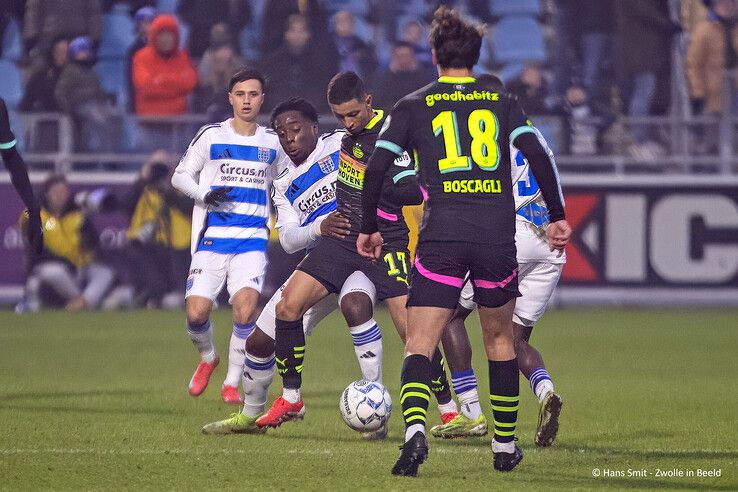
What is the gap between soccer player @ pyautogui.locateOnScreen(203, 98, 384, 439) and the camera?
8.57 metres

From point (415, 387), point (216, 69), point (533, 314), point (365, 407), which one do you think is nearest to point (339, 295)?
point (365, 407)

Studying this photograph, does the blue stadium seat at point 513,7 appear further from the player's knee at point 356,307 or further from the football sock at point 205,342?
the player's knee at point 356,307

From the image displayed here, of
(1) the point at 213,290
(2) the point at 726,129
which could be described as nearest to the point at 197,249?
(1) the point at 213,290

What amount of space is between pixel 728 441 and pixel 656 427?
2.48 ft

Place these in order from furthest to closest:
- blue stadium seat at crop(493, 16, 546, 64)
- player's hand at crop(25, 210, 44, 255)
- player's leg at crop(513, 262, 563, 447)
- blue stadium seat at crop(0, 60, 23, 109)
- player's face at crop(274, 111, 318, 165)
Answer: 1. blue stadium seat at crop(493, 16, 546, 64)
2. blue stadium seat at crop(0, 60, 23, 109)
3. player's hand at crop(25, 210, 44, 255)
4. player's face at crop(274, 111, 318, 165)
5. player's leg at crop(513, 262, 563, 447)

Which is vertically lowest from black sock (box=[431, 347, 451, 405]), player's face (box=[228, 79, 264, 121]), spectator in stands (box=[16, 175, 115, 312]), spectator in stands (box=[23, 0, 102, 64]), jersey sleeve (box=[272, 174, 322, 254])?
spectator in stands (box=[16, 175, 115, 312])

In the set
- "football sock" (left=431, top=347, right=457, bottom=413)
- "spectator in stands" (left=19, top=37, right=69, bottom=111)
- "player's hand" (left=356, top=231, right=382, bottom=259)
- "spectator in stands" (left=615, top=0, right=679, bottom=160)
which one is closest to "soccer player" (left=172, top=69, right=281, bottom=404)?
"football sock" (left=431, top=347, right=457, bottom=413)

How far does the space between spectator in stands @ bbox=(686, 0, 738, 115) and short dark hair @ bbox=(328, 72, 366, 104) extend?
10.9m

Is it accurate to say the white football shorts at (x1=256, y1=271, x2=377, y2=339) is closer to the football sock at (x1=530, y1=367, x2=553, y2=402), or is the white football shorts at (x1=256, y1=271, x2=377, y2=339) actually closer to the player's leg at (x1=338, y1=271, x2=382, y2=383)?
the player's leg at (x1=338, y1=271, x2=382, y2=383)

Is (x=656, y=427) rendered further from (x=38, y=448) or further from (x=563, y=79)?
(x=563, y=79)

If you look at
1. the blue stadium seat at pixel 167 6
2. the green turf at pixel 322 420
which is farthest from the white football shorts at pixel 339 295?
the blue stadium seat at pixel 167 6

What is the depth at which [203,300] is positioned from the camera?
404 inches

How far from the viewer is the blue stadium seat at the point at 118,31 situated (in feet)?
62.7

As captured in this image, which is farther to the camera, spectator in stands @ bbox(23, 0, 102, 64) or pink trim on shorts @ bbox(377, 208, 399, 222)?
spectator in stands @ bbox(23, 0, 102, 64)
